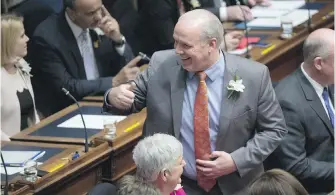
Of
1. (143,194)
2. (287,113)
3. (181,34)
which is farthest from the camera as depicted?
(287,113)

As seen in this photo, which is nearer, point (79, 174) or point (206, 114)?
point (206, 114)

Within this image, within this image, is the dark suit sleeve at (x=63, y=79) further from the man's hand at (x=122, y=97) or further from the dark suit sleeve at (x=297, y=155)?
the man's hand at (x=122, y=97)

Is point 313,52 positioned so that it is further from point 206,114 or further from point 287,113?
point 206,114

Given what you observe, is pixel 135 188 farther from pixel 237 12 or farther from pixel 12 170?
pixel 237 12

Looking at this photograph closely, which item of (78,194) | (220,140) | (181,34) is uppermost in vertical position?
(181,34)

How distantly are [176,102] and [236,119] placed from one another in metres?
0.30

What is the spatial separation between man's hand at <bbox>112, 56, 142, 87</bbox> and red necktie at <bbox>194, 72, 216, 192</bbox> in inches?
60.3

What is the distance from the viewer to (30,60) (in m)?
5.92

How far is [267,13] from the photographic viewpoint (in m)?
7.39

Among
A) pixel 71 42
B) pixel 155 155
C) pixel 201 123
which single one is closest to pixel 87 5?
pixel 71 42

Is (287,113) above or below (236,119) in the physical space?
below

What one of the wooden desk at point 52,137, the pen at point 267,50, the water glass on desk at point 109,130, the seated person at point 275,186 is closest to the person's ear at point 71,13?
the wooden desk at point 52,137

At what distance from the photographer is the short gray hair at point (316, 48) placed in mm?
4695

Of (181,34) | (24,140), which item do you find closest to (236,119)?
(181,34)
